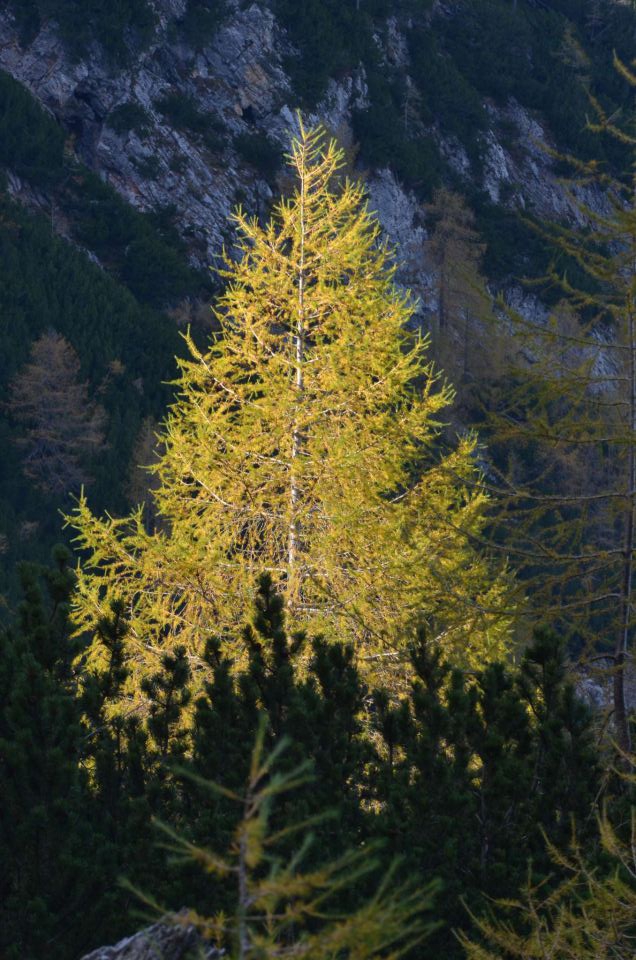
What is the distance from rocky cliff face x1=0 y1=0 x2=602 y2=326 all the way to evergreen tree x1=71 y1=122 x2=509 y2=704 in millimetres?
41731

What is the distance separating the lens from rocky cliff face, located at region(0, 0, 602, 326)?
54.2 meters

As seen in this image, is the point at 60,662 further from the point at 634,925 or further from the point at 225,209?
the point at 225,209

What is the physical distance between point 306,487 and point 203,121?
173 ft

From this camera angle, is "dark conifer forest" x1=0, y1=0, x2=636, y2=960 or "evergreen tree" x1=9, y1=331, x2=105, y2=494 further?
"evergreen tree" x1=9, y1=331, x2=105, y2=494

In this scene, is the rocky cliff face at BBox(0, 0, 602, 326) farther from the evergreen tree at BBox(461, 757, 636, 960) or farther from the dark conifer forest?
the evergreen tree at BBox(461, 757, 636, 960)

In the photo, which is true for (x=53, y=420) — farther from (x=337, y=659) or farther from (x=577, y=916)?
(x=577, y=916)

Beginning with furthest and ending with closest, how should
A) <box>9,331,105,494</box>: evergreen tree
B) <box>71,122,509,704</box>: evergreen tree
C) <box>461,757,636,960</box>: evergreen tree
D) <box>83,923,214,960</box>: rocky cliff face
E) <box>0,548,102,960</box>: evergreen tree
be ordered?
<box>9,331,105,494</box>: evergreen tree → <box>71,122,509,704</box>: evergreen tree → <box>0,548,102,960</box>: evergreen tree → <box>461,757,636,960</box>: evergreen tree → <box>83,923,214,960</box>: rocky cliff face

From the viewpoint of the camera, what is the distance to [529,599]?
6.19 m

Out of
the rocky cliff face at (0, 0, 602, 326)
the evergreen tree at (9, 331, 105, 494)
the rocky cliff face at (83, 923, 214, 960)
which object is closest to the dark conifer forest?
the rocky cliff face at (83, 923, 214, 960)

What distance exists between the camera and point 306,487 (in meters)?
9.05

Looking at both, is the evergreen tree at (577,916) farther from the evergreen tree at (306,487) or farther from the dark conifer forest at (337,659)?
the evergreen tree at (306,487)

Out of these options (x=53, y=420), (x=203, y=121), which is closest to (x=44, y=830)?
(x=53, y=420)

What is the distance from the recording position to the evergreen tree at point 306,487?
850cm

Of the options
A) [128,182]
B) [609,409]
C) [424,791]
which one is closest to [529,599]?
[609,409]
